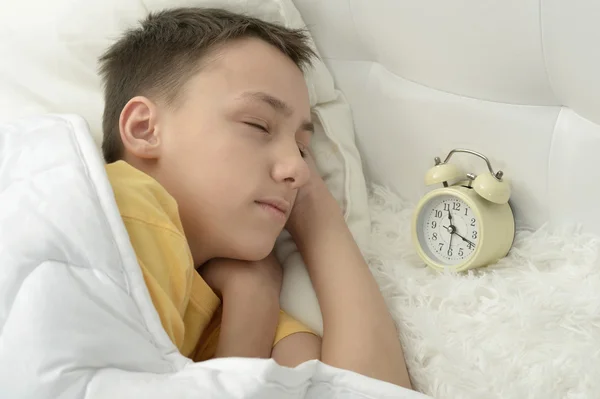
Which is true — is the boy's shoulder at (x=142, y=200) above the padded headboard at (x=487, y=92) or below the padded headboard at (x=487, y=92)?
below

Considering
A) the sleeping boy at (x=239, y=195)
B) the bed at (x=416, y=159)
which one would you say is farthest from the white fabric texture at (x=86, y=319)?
the sleeping boy at (x=239, y=195)

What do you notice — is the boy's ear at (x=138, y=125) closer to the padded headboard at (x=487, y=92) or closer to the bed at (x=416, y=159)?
the bed at (x=416, y=159)

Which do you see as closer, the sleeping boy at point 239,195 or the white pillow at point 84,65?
the sleeping boy at point 239,195

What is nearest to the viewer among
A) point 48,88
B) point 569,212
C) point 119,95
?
point 569,212

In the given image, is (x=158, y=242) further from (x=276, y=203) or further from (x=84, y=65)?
(x=84, y=65)

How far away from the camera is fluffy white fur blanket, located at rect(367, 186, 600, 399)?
2.58 ft

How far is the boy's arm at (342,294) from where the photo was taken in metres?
0.84

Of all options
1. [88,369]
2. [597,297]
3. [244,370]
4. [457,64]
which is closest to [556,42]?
[457,64]

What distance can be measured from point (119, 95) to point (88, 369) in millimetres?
600

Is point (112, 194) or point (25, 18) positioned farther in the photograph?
point (25, 18)

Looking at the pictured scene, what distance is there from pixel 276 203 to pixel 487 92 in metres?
0.39

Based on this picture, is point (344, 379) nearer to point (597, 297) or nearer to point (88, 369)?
point (88, 369)

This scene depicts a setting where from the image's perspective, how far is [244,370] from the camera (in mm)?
628

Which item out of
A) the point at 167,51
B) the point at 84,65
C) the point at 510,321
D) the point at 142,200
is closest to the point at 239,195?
the point at 142,200
